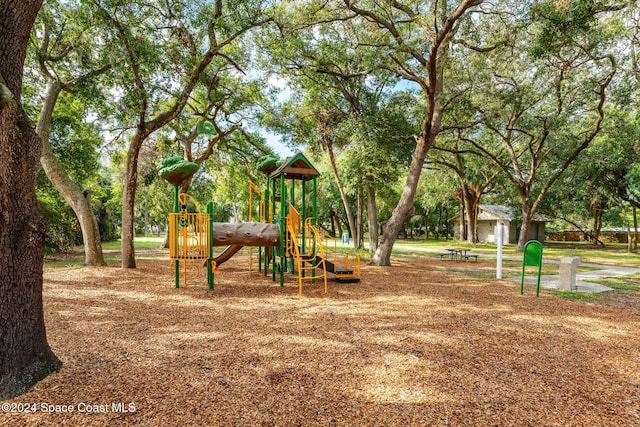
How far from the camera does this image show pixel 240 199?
22.7m

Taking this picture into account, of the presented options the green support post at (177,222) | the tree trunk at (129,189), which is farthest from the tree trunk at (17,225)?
the tree trunk at (129,189)

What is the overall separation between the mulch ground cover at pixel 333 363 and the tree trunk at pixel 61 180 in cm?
530

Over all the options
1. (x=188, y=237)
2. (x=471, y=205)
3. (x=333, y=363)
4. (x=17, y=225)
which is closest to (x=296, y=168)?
(x=188, y=237)

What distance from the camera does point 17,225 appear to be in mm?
2910

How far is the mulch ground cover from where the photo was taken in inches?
108

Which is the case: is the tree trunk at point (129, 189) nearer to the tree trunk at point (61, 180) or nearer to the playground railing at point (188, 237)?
the tree trunk at point (61, 180)

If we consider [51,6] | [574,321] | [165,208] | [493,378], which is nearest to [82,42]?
[51,6]

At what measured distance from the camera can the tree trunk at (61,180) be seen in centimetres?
1073

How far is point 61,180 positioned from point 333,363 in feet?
37.4

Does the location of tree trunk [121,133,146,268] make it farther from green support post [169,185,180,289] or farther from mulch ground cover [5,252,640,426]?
mulch ground cover [5,252,640,426]

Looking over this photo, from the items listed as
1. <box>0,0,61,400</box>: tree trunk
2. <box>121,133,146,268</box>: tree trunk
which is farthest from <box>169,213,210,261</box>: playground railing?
<box>0,0,61,400</box>: tree trunk

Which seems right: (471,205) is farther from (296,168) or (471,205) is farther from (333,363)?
(333,363)

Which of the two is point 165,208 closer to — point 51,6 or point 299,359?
point 51,6

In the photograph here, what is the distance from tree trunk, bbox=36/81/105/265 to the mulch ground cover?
530cm
